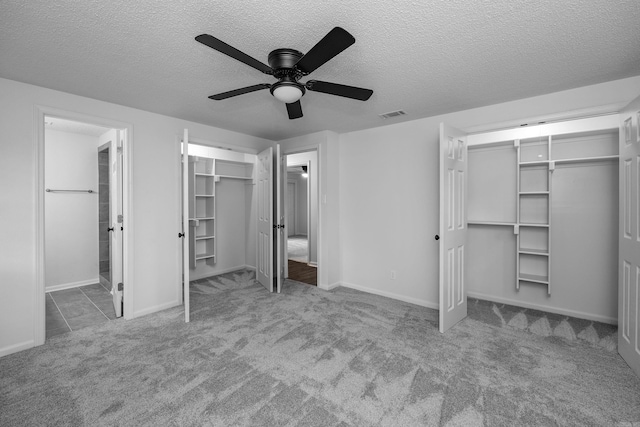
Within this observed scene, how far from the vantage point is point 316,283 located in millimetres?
4578

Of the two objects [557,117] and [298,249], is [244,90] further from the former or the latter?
[298,249]

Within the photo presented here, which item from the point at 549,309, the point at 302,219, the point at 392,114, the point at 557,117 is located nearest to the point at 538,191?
the point at 557,117

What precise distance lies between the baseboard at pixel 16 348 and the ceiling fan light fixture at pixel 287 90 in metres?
3.13

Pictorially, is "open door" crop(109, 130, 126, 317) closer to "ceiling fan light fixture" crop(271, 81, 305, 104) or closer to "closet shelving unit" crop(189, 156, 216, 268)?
"closet shelving unit" crop(189, 156, 216, 268)

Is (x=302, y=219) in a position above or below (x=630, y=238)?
below

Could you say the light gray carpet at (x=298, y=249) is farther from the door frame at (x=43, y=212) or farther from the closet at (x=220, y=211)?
the door frame at (x=43, y=212)

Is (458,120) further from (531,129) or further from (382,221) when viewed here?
(382,221)

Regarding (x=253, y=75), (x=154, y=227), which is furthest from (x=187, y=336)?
(x=253, y=75)

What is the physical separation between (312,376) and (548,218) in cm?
320

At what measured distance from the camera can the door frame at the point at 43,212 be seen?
8.58ft

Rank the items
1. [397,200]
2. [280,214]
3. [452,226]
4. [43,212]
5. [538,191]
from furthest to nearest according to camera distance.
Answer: [280,214], [397,200], [538,191], [452,226], [43,212]

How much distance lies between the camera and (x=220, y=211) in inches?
205

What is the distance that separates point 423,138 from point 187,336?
3496 mm

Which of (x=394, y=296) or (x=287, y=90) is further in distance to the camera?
(x=394, y=296)
